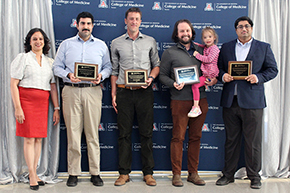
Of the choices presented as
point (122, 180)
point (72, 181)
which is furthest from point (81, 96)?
point (122, 180)

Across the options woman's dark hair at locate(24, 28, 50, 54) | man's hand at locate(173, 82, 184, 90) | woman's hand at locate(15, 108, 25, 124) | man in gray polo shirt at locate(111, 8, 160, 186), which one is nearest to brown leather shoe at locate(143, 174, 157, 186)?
man in gray polo shirt at locate(111, 8, 160, 186)

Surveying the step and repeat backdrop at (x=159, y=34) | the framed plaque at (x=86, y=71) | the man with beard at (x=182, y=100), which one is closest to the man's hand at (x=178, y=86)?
the man with beard at (x=182, y=100)

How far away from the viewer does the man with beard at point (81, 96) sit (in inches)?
120

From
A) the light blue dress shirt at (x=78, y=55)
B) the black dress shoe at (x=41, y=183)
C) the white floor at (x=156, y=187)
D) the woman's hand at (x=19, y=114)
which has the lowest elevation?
the white floor at (x=156, y=187)

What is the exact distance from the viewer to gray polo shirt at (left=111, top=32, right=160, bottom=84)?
3.12 m

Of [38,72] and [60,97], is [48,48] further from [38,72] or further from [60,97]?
[60,97]

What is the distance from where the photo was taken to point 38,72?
2994 mm

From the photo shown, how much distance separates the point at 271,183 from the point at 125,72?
8.21 ft

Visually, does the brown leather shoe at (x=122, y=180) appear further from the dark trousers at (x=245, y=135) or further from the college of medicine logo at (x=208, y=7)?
the college of medicine logo at (x=208, y=7)

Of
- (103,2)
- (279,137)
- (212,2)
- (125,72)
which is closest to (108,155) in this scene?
(125,72)

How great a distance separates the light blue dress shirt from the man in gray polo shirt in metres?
0.18

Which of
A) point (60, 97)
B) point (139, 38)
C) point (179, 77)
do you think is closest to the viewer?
point (179, 77)

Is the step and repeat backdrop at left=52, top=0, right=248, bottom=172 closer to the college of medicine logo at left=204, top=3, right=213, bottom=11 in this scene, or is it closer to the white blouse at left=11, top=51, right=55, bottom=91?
the college of medicine logo at left=204, top=3, right=213, bottom=11

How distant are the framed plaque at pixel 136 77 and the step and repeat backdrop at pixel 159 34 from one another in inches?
21.3
